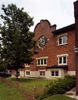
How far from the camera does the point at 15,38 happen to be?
30312 millimetres

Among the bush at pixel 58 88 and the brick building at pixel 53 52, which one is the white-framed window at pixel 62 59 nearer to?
the brick building at pixel 53 52

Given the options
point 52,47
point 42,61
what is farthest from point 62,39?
point 42,61

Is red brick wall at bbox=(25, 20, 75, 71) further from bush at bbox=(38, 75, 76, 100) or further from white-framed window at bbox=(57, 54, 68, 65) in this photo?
bush at bbox=(38, 75, 76, 100)

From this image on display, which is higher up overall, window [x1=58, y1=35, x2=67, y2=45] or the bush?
window [x1=58, y1=35, x2=67, y2=45]

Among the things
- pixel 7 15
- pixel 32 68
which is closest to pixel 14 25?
pixel 7 15

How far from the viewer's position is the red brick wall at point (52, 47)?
32.3m

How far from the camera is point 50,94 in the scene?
639 inches

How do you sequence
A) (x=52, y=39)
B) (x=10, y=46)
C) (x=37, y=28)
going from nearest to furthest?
(x=10, y=46), (x=52, y=39), (x=37, y=28)

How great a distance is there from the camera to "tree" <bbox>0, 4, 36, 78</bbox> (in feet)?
99.9

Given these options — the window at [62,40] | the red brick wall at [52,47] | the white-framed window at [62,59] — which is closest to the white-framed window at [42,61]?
the red brick wall at [52,47]

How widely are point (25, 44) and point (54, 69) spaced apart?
7.10m

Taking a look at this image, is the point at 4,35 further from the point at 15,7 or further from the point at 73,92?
the point at 73,92

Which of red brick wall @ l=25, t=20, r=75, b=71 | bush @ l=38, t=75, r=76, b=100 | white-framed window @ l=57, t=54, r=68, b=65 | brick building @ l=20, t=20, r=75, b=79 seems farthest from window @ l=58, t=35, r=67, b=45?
bush @ l=38, t=75, r=76, b=100

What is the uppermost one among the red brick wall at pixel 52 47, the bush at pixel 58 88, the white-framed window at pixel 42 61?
the red brick wall at pixel 52 47
